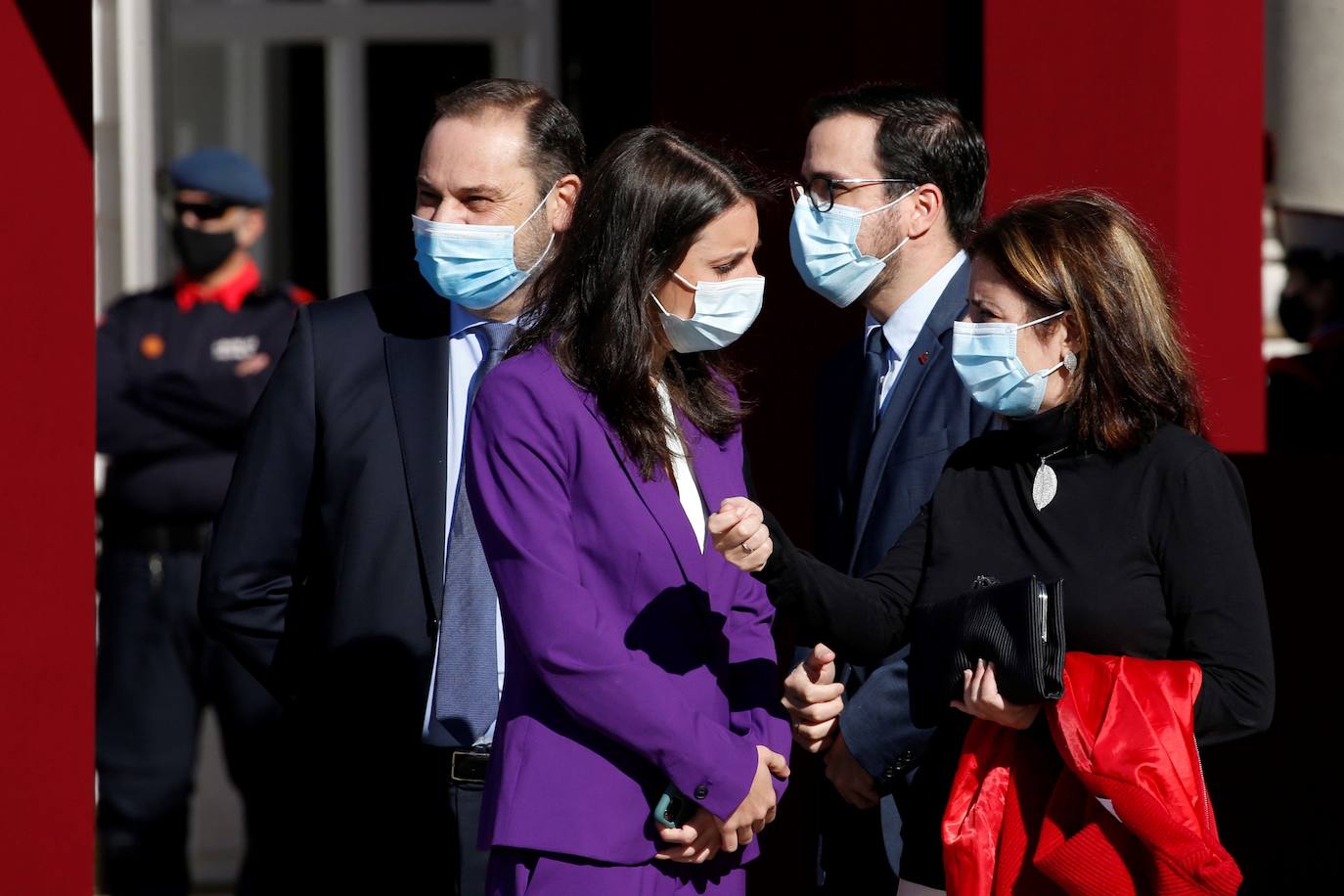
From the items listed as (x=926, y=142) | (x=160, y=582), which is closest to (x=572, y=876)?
(x=926, y=142)

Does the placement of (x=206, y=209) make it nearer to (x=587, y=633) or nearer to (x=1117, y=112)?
(x=1117, y=112)

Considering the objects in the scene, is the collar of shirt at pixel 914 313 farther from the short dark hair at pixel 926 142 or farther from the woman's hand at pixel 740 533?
the woman's hand at pixel 740 533

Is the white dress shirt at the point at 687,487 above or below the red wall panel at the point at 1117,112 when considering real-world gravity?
below

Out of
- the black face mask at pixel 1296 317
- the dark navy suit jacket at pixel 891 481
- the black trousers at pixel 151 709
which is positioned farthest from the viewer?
the black trousers at pixel 151 709

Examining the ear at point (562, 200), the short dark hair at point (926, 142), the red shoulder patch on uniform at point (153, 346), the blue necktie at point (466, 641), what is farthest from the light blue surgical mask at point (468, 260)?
the red shoulder patch on uniform at point (153, 346)

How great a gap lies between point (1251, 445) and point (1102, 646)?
5.90 feet

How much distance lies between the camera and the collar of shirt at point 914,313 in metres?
3.72

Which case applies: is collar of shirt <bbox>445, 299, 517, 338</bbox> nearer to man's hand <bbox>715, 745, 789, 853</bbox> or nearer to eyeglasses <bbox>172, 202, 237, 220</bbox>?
man's hand <bbox>715, 745, 789, 853</bbox>

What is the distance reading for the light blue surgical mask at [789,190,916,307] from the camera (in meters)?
3.78

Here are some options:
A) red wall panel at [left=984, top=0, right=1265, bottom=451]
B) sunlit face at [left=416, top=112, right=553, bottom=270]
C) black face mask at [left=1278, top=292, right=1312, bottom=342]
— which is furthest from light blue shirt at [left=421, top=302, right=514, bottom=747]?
black face mask at [left=1278, top=292, right=1312, bottom=342]

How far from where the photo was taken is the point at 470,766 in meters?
3.33

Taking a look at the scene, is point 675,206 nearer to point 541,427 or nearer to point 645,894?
point 541,427

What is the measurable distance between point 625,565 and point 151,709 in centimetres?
326

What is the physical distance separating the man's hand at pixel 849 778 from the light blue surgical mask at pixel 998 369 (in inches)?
25.0
